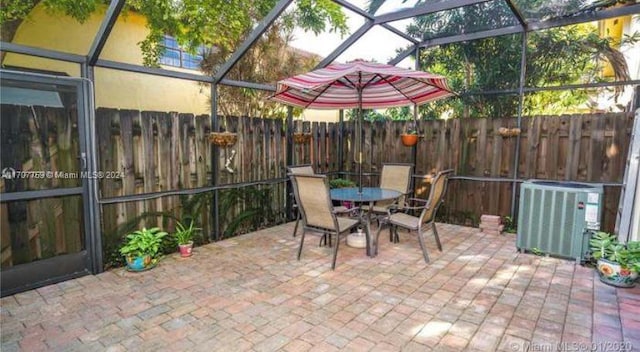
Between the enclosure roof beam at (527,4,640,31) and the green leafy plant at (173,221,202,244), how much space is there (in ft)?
17.9

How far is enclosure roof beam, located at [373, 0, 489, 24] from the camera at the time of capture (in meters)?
4.08

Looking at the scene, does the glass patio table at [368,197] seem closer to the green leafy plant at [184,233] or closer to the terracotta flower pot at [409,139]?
the terracotta flower pot at [409,139]

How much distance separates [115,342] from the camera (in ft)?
7.59

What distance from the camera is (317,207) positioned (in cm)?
367

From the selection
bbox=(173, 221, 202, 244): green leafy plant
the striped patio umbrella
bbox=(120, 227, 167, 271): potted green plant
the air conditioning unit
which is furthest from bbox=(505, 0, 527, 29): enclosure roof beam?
bbox=(120, 227, 167, 271): potted green plant

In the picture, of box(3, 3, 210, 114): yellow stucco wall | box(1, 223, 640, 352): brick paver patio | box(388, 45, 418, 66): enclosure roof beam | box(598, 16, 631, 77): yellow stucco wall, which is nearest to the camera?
box(1, 223, 640, 352): brick paver patio

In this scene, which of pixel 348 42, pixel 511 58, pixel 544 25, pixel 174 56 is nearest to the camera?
pixel 544 25

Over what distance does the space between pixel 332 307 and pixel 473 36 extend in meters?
4.91

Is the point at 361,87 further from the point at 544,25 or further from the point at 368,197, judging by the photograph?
the point at 544,25

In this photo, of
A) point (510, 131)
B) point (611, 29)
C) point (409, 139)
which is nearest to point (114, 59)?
point (409, 139)

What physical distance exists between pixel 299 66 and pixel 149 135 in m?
4.35

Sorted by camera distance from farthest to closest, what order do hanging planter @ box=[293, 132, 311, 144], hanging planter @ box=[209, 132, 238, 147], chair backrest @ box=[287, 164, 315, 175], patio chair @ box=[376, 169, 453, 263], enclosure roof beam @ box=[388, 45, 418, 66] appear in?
enclosure roof beam @ box=[388, 45, 418, 66], hanging planter @ box=[293, 132, 311, 144], chair backrest @ box=[287, 164, 315, 175], hanging planter @ box=[209, 132, 238, 147], patio chair @ box=[376, 169, 453, 263]

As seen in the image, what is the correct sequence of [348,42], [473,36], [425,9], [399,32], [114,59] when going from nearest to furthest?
[425,9] < [348,42] < [473,36] < [399,32] < [114,59]

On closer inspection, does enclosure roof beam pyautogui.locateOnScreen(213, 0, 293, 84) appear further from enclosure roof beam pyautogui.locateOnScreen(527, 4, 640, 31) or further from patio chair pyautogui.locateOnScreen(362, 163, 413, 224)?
→ enclosure roof beam pyautogui.locateOnScreen(527, 4, 640, 31)
